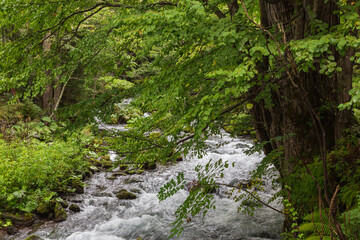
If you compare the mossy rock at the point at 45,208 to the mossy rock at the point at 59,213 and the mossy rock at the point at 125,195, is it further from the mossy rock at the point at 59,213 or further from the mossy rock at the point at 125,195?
the mossy rock at the point at 125,195

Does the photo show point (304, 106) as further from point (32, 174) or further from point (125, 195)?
point (32, 174)

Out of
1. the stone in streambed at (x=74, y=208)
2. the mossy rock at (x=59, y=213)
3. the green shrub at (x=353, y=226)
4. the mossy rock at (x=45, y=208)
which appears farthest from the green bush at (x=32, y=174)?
the green shrub at (x=353, y=226)

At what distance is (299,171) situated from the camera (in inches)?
151

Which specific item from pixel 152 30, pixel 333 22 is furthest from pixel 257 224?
pixel 152 30

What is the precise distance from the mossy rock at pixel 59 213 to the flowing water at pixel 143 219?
0.15 meters

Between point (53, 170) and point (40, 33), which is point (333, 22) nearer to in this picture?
point (40, 33)

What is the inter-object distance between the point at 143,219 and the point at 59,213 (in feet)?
7.00

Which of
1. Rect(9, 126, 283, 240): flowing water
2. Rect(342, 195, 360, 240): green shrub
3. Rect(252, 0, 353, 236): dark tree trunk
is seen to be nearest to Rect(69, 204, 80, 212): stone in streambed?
Rect(9, 126, 283, 240): flowing water

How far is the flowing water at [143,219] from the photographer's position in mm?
6090

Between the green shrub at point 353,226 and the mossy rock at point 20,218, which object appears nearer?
the green shrub at point 353,226

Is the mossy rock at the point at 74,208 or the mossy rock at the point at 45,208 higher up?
the mossy rock at the point at 45,208

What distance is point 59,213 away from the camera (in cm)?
677

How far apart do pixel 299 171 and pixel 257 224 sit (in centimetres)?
296

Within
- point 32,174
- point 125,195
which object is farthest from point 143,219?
point 32,174
